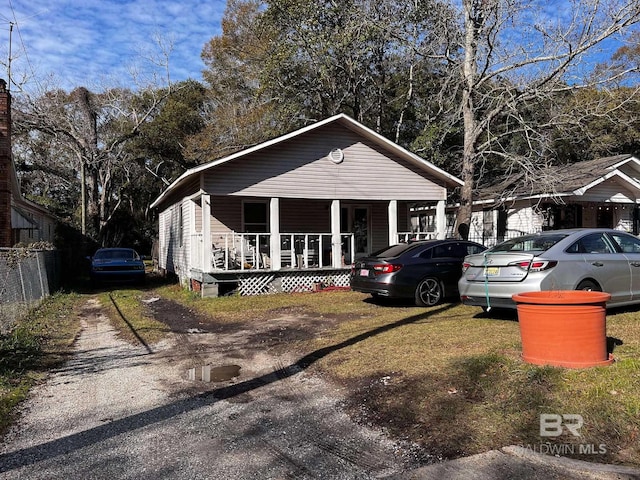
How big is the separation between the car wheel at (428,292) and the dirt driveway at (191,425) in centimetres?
445

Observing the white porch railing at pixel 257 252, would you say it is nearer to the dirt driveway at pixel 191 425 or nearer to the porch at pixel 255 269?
the porch at pixel 255 269

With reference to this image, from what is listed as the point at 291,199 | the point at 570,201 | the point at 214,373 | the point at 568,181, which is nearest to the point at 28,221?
the point at 291,199

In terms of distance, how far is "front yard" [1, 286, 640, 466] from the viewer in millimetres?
3910

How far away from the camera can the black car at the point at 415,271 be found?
1082 cm

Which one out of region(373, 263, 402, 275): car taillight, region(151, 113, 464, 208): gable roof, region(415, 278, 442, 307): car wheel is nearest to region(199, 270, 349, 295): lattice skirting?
region(151, 113, 464, 208): gable roof

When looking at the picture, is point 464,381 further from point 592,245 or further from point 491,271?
point 592,245

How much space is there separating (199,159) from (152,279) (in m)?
13.2

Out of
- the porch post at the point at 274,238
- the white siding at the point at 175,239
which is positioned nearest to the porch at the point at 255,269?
the porch post at the point at 274,238

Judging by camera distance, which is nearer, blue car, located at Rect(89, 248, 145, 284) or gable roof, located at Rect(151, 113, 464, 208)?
gable roof, located at Rect(151, 113, 464, 208)

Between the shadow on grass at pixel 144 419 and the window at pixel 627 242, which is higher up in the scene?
the window at pixel 627 242

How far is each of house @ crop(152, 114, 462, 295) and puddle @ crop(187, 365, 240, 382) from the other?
770cm

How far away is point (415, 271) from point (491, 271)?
301cm

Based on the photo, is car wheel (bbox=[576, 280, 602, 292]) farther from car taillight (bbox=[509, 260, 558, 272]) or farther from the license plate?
the license plate

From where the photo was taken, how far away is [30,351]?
7496 millimetres
